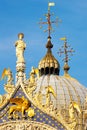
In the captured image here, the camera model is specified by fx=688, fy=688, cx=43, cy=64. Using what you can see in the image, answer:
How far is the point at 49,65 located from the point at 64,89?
7.85ft

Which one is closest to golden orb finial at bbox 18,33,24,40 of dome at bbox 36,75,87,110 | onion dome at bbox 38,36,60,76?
dome at bbox 36,75,87,110

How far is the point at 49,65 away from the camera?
131ft

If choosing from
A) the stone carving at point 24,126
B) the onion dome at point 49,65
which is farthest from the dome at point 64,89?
the stone carving at point 24,126

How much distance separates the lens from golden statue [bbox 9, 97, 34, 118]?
25.7 m

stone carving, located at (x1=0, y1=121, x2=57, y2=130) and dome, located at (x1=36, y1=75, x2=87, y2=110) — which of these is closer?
stone carving, located at (x1=0, y1=121, x2=57, y2=130)

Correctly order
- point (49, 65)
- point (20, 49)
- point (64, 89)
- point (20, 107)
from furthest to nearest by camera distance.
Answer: point (49, 65), point (64, 89), point (20, 49), point (20, 107)

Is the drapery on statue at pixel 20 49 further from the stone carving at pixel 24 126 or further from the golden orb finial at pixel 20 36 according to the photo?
the stone carving at pixel 24 126

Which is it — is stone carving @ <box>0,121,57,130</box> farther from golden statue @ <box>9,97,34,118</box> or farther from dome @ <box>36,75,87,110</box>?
dome @ <box>36,75,87,110</box>

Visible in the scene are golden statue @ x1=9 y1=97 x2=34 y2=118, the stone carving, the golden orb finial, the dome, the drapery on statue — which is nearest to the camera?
the stone carving

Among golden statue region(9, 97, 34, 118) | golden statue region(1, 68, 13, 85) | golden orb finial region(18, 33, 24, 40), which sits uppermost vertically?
golden orb finial region(18, 33, 24, 40)

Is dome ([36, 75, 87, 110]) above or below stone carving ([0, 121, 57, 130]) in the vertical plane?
above

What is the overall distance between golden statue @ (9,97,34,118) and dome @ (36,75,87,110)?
1041cm

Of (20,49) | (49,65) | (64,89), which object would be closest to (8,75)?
(20,49)

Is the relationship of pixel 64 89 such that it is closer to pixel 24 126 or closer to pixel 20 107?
pixel 20 107
